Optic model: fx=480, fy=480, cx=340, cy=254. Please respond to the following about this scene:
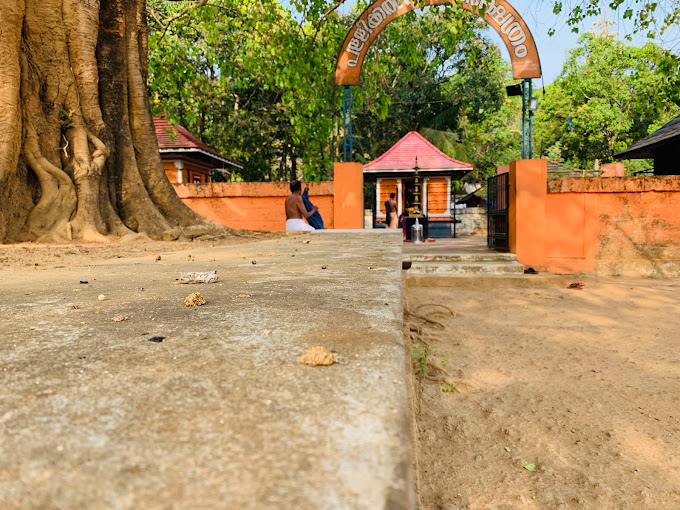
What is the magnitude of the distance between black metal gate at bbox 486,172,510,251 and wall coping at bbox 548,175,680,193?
42.1 inches

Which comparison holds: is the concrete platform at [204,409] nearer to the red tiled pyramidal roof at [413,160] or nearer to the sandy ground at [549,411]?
the sandy ground at [549,411]

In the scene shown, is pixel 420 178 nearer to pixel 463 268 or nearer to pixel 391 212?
pixel 391 212

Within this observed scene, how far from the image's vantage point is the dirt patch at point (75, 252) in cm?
380

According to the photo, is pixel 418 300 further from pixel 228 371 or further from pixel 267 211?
pixel 228 371

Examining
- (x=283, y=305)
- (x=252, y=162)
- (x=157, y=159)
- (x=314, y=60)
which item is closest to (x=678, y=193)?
(x=314, y=60)

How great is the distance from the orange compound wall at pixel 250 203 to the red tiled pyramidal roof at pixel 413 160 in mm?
9600

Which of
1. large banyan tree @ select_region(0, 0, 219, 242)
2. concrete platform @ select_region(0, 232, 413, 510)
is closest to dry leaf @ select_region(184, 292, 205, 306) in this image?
concrete platform @ select_region(0, 232, 413, 510)

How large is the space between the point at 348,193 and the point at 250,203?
2.10 meters

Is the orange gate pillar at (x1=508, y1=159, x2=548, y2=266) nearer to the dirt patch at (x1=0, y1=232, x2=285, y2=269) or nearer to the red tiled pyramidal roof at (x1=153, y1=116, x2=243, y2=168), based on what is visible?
the dirt patch at (x1=0, y1=232, x2=285, y2=269)

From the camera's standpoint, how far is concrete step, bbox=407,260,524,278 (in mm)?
8977

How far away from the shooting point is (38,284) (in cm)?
265

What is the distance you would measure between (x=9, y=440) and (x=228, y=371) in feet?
1.38

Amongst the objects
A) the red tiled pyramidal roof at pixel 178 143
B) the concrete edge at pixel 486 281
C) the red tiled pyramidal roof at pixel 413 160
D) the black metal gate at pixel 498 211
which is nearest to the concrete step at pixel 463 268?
the concrete edge at pixel 486 281

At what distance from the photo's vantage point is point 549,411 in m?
3.13
